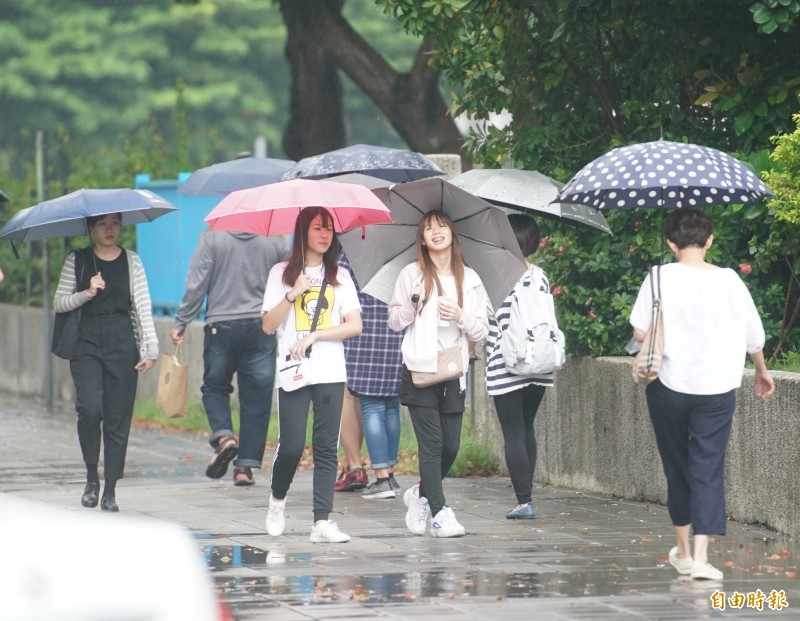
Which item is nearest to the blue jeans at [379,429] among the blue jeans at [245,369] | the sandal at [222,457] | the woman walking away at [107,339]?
the blue jeans at [245,369]

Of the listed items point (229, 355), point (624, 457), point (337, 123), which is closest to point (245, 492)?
point (229, 355)

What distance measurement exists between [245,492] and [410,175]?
2.54 m

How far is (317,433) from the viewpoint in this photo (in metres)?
8.62

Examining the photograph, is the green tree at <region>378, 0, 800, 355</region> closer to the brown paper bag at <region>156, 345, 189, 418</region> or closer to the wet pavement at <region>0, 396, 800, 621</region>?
the wet pavement at <region>0, 396, 800, 621</region>

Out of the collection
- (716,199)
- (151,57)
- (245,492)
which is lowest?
(245,492)

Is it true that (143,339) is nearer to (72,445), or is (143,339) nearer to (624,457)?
(624,457)

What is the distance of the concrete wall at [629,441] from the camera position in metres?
8.82

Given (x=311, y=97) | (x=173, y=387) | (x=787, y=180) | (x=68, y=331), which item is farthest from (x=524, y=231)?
(x=311, y=97)

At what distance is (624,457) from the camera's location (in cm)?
1044

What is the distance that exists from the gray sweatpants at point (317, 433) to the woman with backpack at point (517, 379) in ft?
4.26

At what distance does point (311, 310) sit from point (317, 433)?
636 millimetres

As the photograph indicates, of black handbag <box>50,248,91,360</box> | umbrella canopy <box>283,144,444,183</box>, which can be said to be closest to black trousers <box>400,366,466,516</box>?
black handbag <box>50,248,91,360</box>

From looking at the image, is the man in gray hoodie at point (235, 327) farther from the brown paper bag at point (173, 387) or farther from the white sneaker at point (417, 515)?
the white sneaker at point (417, 515)

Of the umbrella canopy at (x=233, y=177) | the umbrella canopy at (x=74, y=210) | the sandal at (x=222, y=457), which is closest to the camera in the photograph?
the umbrella canopy at (x=74, y=210)
